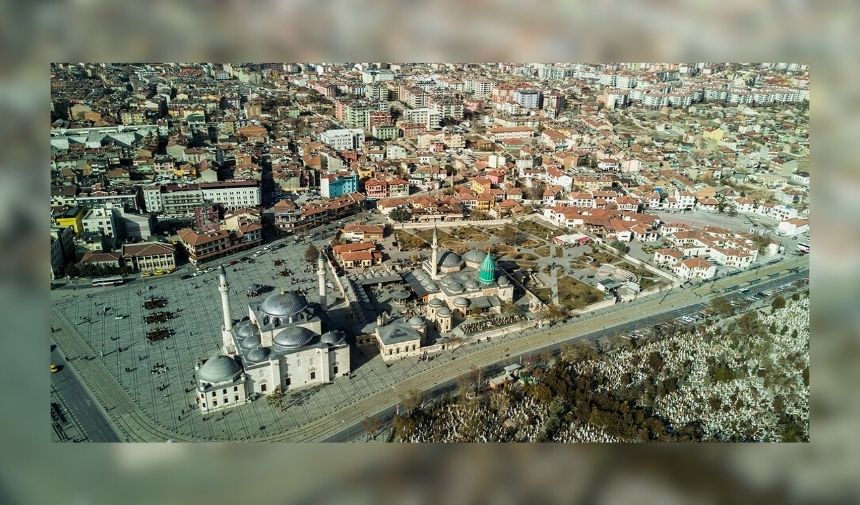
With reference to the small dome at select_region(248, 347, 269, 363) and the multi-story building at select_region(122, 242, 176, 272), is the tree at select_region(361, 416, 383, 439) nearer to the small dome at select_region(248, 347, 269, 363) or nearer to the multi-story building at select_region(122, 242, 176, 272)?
the small dome at select_region(248, 347, 269, 363)

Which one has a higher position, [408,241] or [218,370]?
[408,241]

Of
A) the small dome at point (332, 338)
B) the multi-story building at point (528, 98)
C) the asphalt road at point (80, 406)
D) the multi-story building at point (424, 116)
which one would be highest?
the multi-story building at point (528, 98)

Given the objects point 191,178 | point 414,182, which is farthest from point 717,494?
point 191,178

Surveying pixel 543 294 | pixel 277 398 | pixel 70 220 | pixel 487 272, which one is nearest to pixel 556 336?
pixel 543 294

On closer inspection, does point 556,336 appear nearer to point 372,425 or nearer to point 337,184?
point 372,425

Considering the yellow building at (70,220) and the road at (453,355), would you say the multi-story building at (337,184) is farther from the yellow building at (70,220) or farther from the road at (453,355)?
the road at (453,355)

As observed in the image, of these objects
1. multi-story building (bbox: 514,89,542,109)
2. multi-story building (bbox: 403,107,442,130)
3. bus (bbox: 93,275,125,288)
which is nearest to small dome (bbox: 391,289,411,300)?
bus (bbox: 93,275,125,288)

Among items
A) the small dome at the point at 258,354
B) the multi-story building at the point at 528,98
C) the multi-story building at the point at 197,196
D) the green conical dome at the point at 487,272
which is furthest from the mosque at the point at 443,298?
the multi-story building at the point at 528,98
